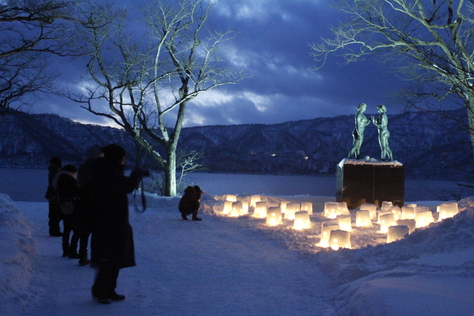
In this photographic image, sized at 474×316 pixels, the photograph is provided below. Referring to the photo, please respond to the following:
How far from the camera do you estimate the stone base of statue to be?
14766 millimetres

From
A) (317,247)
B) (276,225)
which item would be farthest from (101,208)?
(276,225)

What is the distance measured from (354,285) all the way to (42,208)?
446 inches

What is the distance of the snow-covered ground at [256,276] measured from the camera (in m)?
3.73

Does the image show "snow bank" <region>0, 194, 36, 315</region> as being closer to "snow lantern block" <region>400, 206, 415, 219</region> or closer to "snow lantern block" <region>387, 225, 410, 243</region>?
"snow lantern block" <region>387, 225, 410, 243</region>

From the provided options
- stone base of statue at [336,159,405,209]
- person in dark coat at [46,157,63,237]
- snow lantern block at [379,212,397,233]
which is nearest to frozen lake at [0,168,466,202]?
stone base of statue at [336,159,405,209]

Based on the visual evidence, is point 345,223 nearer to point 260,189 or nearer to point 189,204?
point 189,204

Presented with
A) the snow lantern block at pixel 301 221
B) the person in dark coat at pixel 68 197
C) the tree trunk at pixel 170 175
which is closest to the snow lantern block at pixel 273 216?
the snow lantern block at pixel 301 221

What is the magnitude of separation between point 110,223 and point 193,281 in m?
1.82

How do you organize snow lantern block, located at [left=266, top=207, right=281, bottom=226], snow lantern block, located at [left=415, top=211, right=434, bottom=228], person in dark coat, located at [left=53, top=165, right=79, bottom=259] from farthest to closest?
snow lantern block, located at [left=266, top=207, right=281, bottom=226] < snow lantern block, located at [left=415, top=211, right=434, bottom=228] < person in dark coat, located at [left=53, top=165, right=79, bottom=259]

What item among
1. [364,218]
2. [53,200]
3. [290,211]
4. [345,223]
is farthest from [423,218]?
[53,200]

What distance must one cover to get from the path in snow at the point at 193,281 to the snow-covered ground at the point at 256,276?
0.04 ft

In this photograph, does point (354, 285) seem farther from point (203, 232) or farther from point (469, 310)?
point (203, 232)

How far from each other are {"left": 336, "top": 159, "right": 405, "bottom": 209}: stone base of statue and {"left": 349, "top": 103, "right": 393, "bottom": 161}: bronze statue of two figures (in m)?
0.67

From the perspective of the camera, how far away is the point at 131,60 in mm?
15727
